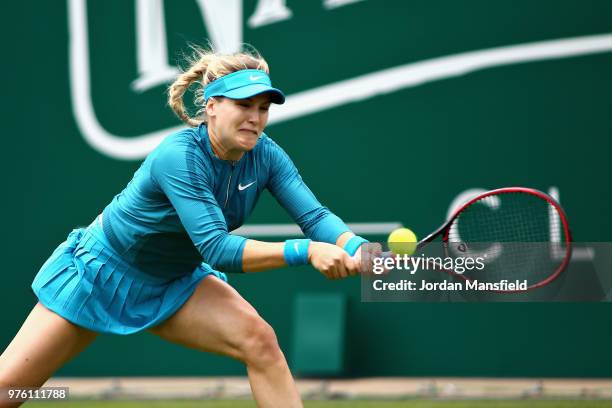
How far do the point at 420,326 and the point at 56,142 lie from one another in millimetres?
2608

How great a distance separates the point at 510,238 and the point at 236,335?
217 centimetres

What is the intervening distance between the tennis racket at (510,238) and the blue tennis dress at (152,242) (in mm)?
525

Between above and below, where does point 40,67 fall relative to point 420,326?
above

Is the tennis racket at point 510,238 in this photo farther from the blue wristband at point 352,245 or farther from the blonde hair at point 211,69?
the blonde hair at point 211,69

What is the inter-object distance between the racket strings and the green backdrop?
72cm

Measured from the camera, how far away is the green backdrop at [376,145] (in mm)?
6434

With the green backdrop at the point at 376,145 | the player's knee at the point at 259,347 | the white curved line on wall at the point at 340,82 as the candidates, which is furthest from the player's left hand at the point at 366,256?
the white curved line on wall at the point at 340,82

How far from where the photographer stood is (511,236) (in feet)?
17.7

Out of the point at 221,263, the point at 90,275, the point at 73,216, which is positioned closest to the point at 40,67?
the point at 73,216

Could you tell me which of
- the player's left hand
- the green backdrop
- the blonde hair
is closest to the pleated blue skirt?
the blonde hair

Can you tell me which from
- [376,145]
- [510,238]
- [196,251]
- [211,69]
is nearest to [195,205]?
[196,251]

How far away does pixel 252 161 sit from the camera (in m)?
3.76

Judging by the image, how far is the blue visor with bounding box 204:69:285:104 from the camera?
3.54m

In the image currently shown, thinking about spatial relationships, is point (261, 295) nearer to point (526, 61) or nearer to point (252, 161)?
point (526, 61)
